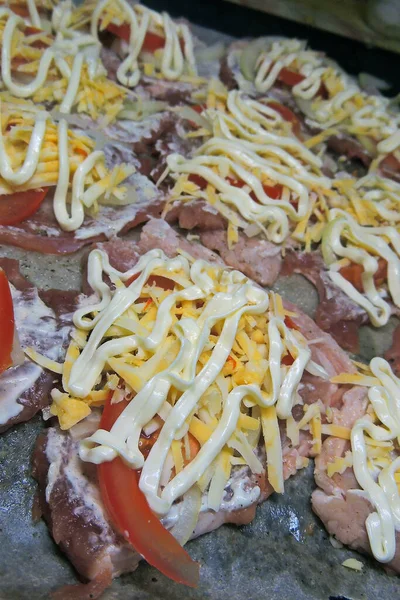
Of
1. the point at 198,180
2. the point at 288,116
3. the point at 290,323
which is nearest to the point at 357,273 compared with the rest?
the point at 290,323

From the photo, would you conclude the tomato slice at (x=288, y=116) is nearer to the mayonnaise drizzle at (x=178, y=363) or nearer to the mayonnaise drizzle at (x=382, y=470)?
the mayonnaise drizzle at (x=178, y=363)

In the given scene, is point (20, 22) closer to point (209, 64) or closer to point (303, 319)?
point (209, 64)

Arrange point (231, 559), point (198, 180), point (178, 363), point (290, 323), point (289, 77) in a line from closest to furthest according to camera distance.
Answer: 1. point (178, 363)
2. point (231, 559)
3. point (290, 323)
4. point (198, 180)
5. point (289, 77)

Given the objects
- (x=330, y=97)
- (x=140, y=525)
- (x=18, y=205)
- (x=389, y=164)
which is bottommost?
(x=140, y=525)

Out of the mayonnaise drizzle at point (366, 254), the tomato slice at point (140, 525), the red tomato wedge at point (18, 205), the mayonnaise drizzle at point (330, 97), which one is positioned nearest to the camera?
the tomato slice at point (140, 525)

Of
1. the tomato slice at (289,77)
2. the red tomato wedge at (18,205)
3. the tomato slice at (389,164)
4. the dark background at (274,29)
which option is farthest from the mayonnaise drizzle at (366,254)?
the dark background at (274,29)

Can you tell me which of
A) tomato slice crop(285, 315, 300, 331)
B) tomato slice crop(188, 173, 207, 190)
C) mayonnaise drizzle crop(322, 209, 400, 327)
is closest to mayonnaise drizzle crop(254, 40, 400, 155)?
mayonnaise drizzle crop(322, 209, 400, 327)

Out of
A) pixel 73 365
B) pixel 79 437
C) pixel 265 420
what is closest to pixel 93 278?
pixel 73 365

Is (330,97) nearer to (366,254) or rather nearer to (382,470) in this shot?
(366,254)
